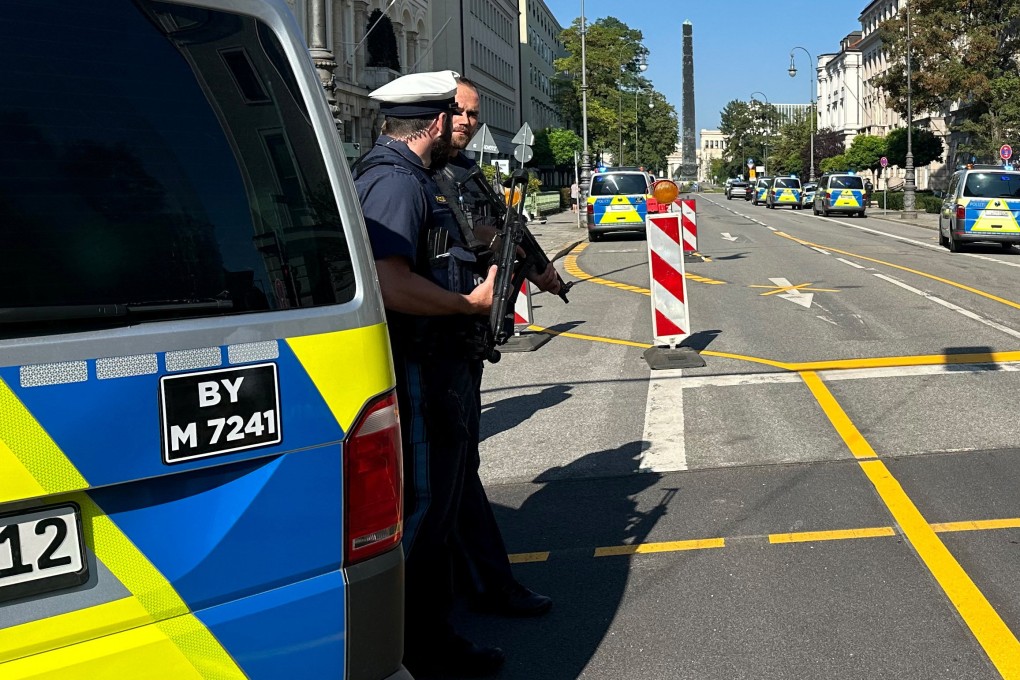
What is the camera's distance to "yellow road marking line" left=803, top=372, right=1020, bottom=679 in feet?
12.4

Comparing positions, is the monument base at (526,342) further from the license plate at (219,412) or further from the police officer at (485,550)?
the license plate at (219,412)

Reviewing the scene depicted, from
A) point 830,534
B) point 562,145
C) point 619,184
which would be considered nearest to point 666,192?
point 830,534

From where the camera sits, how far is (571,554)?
5027 millimetres

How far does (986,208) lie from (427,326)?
22.7 metres

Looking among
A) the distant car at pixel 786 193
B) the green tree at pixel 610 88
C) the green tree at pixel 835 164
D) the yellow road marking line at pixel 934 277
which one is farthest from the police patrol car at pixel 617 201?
the green tree at pixel 835 164

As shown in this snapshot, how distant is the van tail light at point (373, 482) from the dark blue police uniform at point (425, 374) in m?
0.95

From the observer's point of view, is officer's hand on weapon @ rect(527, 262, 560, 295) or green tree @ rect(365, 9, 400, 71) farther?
green tree @ rect(365, 9, 400, 71)

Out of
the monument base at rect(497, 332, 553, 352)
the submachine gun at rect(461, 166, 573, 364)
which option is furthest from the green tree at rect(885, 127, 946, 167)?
the submachine gun at rect(461, 166, 573, 364)

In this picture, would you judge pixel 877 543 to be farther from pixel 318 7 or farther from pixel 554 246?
pixel 554 246

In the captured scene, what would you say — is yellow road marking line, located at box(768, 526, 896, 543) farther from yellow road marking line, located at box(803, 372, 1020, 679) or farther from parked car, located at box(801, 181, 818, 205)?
parked car, located at box(801, 181, 818, 205)

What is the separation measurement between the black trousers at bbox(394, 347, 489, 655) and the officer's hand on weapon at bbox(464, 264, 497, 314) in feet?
0.64

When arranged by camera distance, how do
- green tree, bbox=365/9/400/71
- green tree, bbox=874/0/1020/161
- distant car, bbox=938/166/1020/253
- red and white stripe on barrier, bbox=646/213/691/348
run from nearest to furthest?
red and white stripe on barrier, bbox=646/213/691/348 → distant car, bbox=938/166/1020/253 → green tree, bbox=365/9/400/71 → green tree, bbox=874/0/1020/161

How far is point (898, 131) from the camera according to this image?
7356 cm

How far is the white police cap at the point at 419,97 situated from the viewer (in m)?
3.67
